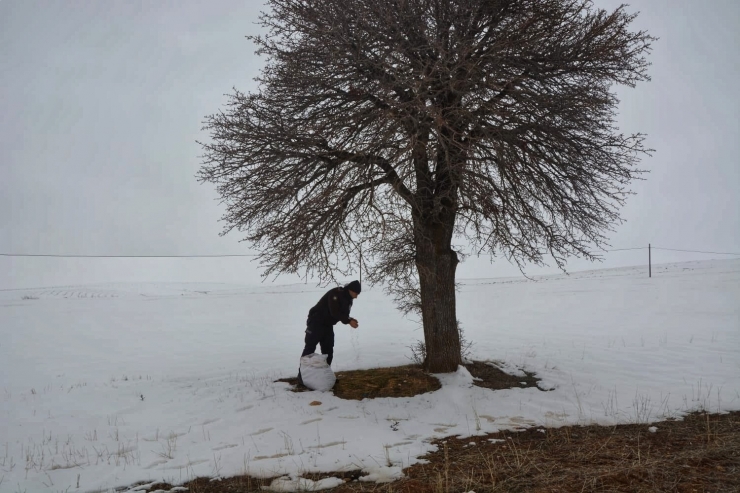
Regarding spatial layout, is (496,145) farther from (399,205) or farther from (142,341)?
(142,341)

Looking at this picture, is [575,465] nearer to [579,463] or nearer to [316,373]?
[579,463]

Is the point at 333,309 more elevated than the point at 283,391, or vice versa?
the point at 333,309

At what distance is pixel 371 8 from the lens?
21.5 ft

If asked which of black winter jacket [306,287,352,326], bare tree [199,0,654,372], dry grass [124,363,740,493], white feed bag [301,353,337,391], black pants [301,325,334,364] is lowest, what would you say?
dry grass [124,363,740,493]

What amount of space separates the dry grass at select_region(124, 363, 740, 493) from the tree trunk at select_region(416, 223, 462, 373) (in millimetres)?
2748

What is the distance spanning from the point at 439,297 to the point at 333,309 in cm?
205

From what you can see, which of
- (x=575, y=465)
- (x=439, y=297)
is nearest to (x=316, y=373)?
(x=439, y=297)

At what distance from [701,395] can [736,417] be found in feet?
4.33

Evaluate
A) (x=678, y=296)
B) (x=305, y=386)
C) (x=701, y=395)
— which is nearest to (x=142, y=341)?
(x=305, y=386)

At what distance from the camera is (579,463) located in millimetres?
4594

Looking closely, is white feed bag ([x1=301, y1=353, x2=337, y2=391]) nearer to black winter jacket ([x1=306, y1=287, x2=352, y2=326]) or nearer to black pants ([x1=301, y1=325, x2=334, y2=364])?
black pants ([x1=301, y1=325, x2=334, y2=364])

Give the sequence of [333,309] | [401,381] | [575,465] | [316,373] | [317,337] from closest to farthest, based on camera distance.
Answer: [575,465] → [316,373] → [333,309] → [401,381] → [317,337]

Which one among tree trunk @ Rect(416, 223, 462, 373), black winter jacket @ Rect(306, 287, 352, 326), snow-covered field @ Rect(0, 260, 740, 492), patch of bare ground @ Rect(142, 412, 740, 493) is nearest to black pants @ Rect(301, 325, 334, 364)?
black winter jacket @ Rect(306, 287, 352, 326)

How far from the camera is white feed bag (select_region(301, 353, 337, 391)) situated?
26.4 ft
